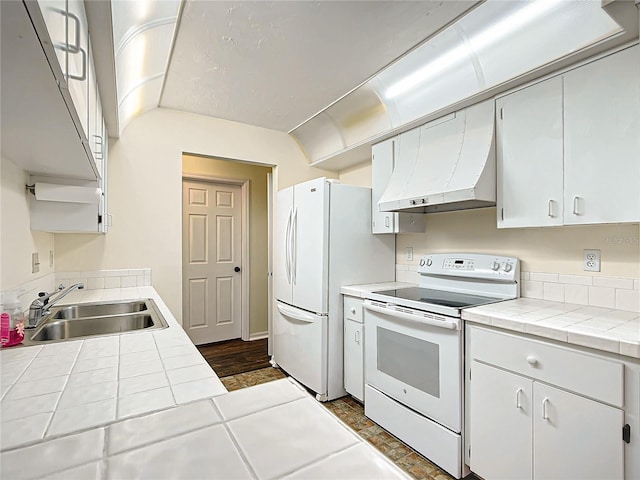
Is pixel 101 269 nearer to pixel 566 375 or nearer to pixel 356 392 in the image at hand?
pixel 356 392

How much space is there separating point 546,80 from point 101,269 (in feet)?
10.7

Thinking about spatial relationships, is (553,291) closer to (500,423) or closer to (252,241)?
(500,423)

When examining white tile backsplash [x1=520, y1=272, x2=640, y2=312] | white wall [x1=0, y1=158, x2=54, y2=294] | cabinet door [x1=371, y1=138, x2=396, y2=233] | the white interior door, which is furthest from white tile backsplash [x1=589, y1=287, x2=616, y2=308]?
the white interior door

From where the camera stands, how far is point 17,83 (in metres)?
0.81

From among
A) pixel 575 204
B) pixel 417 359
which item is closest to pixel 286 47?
pixel 575 204

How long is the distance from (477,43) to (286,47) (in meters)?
1.10

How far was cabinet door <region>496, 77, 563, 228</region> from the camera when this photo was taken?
1773mm

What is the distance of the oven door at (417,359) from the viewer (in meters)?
1.82

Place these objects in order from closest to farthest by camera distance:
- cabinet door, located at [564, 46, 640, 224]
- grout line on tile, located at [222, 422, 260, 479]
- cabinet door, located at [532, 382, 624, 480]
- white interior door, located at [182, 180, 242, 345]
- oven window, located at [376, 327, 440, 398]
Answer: grout line on tile, located at [222, 422, 260, 479] → cabinet door, located at [532, 382, 624, 480] → cabinet door, located at [564, 46, 640, 224] → oven window, located at [376, 327, 440, 398] → white interior door, located at [182, 180, 242, 345]

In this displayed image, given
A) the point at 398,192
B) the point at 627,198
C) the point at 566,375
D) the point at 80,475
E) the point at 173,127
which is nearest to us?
the point at 80,475

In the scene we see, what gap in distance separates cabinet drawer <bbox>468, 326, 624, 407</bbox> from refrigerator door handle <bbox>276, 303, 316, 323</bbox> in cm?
134

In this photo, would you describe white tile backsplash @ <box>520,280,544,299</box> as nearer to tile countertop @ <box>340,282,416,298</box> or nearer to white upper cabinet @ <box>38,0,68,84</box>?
tile countertop @ <box>340,282,416,298</box>

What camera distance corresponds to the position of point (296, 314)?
2.94 m

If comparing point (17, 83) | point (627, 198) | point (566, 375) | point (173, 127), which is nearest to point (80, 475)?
point (17, 83)
